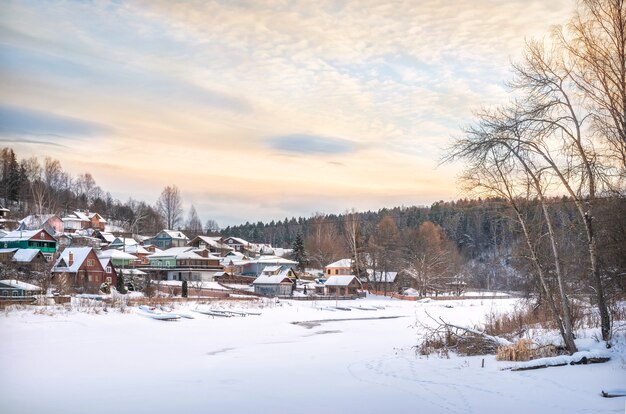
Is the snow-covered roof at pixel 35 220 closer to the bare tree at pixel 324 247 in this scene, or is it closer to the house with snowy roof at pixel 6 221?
the house with snowy roof at pixel 6 221

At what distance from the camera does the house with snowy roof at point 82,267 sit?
55.2 m

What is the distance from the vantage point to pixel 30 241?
6350 cm

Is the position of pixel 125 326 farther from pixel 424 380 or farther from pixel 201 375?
pixel 424 380

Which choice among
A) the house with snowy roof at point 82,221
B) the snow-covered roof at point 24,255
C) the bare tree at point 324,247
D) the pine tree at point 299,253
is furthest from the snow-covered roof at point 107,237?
the snow-covered roof at point 24,255

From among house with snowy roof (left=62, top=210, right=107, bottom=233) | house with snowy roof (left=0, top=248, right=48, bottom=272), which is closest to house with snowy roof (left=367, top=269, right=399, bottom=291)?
house with snowy roof (left=0, top=248, right=48, bottom=272)

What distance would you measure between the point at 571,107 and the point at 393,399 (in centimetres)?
958

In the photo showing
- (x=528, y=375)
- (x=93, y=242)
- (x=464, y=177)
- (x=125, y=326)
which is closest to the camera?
(x=528, y=375)

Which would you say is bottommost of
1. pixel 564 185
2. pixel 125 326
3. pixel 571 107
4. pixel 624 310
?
pixel 125 326

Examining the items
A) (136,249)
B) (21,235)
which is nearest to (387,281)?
(136,249)

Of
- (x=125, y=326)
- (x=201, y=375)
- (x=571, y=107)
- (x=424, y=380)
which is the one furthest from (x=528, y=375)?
(x=125, y=326)

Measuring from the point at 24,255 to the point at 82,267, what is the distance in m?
5.73

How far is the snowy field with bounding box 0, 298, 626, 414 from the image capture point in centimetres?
1138

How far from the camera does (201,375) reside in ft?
53.6

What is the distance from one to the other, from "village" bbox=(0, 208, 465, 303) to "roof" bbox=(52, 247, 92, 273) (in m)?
0.10
